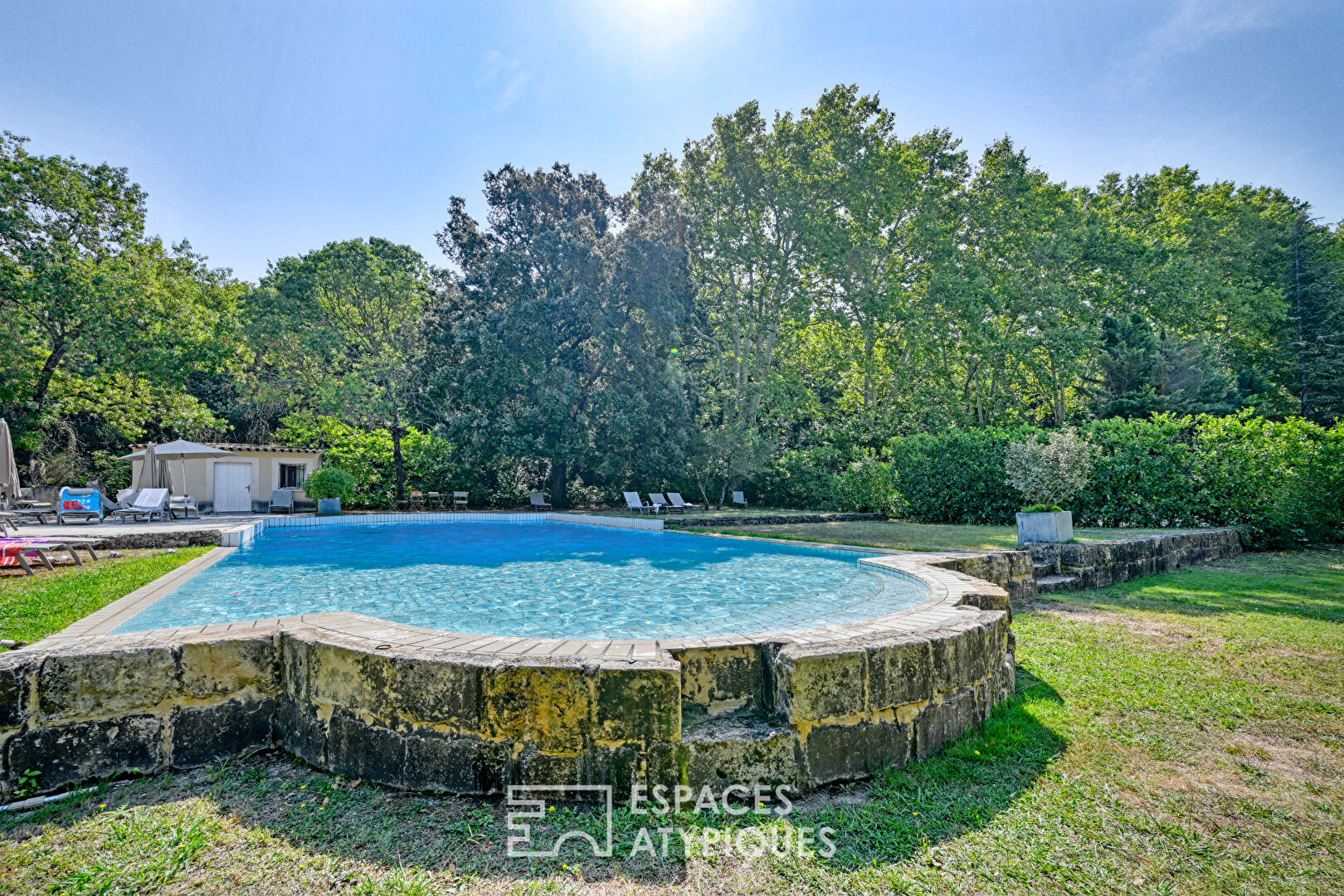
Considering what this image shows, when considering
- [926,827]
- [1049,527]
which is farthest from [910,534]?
[926,827]

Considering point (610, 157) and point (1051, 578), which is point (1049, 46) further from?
point (610, 157)

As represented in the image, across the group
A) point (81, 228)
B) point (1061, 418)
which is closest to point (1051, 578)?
point (1061, 418)

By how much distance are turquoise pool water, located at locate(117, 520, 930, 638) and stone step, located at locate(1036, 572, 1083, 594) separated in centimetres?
203

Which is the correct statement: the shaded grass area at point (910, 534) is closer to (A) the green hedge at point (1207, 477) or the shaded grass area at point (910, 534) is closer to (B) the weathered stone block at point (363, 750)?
(A) the green hedge at point (1207, 477)

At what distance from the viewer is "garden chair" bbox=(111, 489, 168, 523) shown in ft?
49.6

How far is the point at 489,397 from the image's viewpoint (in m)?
19.0

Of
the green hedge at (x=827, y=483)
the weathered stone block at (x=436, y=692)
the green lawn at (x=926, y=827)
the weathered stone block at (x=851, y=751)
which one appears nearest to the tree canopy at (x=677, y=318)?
the green hedge at (x=827, y=483)

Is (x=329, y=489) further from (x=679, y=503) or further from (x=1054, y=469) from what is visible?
(x=1054, y=469)

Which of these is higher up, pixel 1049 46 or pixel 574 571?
pixel 1049 46

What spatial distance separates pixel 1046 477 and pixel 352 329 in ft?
76.5

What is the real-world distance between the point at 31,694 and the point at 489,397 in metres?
16.8

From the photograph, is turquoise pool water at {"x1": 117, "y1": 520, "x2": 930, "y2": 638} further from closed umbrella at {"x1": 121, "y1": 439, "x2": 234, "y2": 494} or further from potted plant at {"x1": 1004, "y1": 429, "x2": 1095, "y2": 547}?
closed umbrella at {"x1": 121, "y1": 439, "x2": 234, "y2": 494}

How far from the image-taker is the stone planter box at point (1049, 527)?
27.7 feet

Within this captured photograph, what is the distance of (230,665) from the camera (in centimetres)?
308
